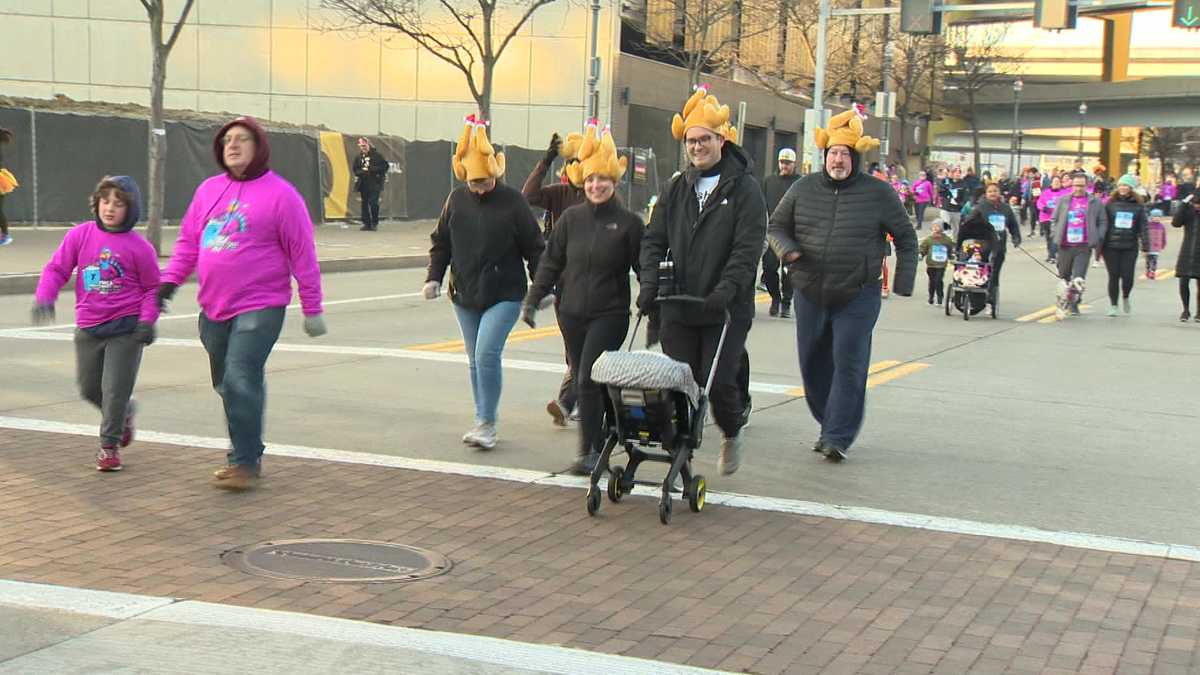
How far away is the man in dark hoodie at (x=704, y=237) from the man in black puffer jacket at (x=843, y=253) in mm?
1094

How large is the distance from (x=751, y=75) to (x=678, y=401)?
51.3 meters

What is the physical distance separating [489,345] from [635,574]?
109 inches

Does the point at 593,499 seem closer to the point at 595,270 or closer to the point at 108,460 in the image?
the point at 595,270

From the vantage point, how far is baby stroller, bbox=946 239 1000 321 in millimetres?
18562

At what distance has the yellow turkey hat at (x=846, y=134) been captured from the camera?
8562 mm

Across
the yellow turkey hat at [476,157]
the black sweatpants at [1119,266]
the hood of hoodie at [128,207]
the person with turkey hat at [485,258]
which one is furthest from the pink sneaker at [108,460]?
the black sweatpants at [1119,266]

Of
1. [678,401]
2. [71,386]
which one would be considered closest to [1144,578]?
[678,401]

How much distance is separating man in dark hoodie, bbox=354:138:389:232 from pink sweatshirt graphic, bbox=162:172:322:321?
79.0ft

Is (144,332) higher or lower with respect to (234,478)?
higher

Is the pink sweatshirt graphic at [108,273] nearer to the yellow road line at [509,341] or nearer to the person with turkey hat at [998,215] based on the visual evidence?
the yellow road line at [509,341]

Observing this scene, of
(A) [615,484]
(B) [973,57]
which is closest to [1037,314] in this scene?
(A) [615,484]

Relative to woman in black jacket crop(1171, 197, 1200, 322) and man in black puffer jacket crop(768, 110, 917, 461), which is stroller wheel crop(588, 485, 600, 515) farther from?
woman in black jacket crop(1171, 197, 1200, 322)

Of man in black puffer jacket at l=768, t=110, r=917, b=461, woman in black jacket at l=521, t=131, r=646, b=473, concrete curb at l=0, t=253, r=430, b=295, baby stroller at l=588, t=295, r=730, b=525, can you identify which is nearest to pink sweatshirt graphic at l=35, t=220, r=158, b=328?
woman in black jacket at l=521, t=131, r=646, b=473

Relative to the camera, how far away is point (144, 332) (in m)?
7.57
